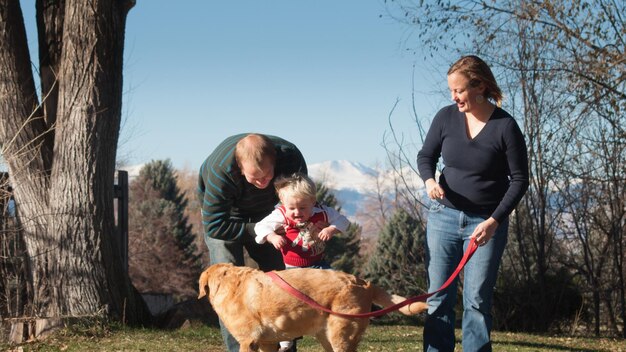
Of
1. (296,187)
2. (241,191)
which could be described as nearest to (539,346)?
(241,191)

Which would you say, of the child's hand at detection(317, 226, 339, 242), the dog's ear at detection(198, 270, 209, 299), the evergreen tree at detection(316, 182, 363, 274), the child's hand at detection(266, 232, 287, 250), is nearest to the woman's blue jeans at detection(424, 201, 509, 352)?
the child's hand at detection(317, 226, 339, 242)

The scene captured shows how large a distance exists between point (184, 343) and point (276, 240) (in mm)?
4404

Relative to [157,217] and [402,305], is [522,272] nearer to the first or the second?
[402,305]

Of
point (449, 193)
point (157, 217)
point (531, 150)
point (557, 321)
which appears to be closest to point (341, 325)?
point (449, 193)

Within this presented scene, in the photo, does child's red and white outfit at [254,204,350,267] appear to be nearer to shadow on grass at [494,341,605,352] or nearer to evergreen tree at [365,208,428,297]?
shadow on grass at [494,341,605,352]

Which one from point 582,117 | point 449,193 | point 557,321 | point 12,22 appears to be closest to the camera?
point 449,193

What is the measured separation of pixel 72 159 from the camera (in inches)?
384

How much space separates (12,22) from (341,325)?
7872 millimetres

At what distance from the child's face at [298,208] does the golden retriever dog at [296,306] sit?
0.54 metres

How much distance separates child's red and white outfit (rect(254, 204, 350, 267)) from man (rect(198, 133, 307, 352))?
0.88 feet

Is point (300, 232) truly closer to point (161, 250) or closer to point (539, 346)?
point (539, 346)

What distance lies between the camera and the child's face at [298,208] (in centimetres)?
489

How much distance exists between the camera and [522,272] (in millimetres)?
15672

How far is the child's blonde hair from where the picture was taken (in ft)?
16.0
